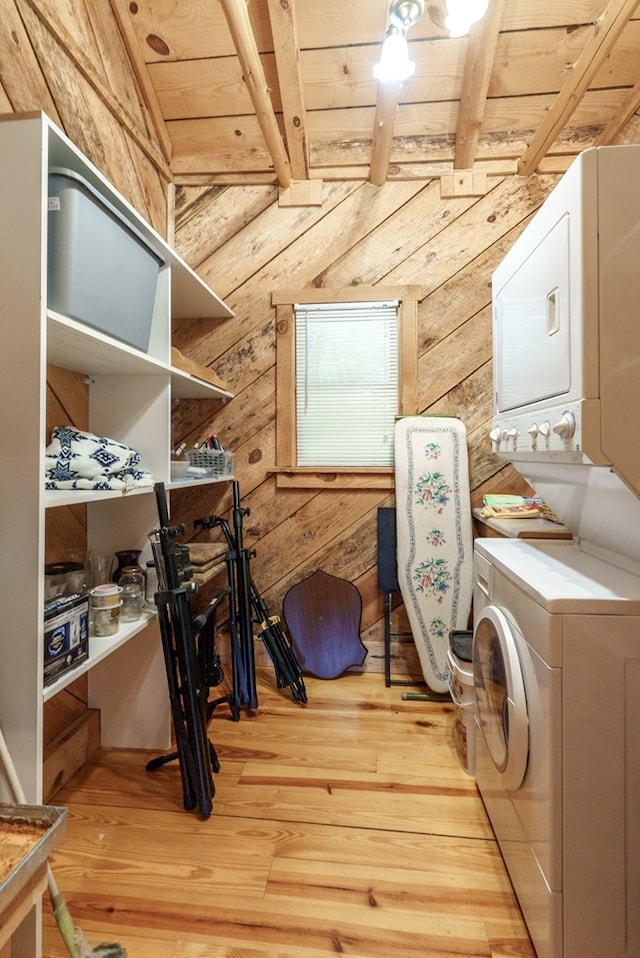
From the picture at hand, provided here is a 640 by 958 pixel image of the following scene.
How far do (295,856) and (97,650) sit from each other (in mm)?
841

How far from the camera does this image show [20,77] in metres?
1.42

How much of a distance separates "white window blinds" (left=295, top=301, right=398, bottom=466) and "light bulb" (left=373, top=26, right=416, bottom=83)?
0.98 metres

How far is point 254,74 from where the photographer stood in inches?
66.5

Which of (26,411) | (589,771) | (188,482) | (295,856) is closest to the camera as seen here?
(589,771)

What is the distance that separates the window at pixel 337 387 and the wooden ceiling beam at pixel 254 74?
0.62 meters

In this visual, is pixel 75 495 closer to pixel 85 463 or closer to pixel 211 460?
pixel 85 463

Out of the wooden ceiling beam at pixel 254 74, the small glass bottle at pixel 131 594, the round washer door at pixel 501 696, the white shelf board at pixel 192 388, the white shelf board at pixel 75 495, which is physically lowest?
the round washer door at pixel 501 696

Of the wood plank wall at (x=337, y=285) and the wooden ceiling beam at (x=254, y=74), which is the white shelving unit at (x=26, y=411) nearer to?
the wooden ceiling beam at (x=254, y=74)

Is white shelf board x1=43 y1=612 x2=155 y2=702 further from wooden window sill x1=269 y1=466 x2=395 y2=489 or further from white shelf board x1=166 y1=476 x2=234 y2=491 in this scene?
wooden window sill x1=269 y1=466 x2=395 y2=489

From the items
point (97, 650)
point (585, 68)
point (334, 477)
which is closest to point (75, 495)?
point (97, 650)

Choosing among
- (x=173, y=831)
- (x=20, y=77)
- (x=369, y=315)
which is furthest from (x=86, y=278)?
(x=173, y=831)

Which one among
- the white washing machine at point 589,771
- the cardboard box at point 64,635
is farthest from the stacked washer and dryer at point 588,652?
the cardboard box at point 64,635

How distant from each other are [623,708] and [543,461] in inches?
25.6

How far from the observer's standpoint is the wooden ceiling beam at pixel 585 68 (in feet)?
4.59
